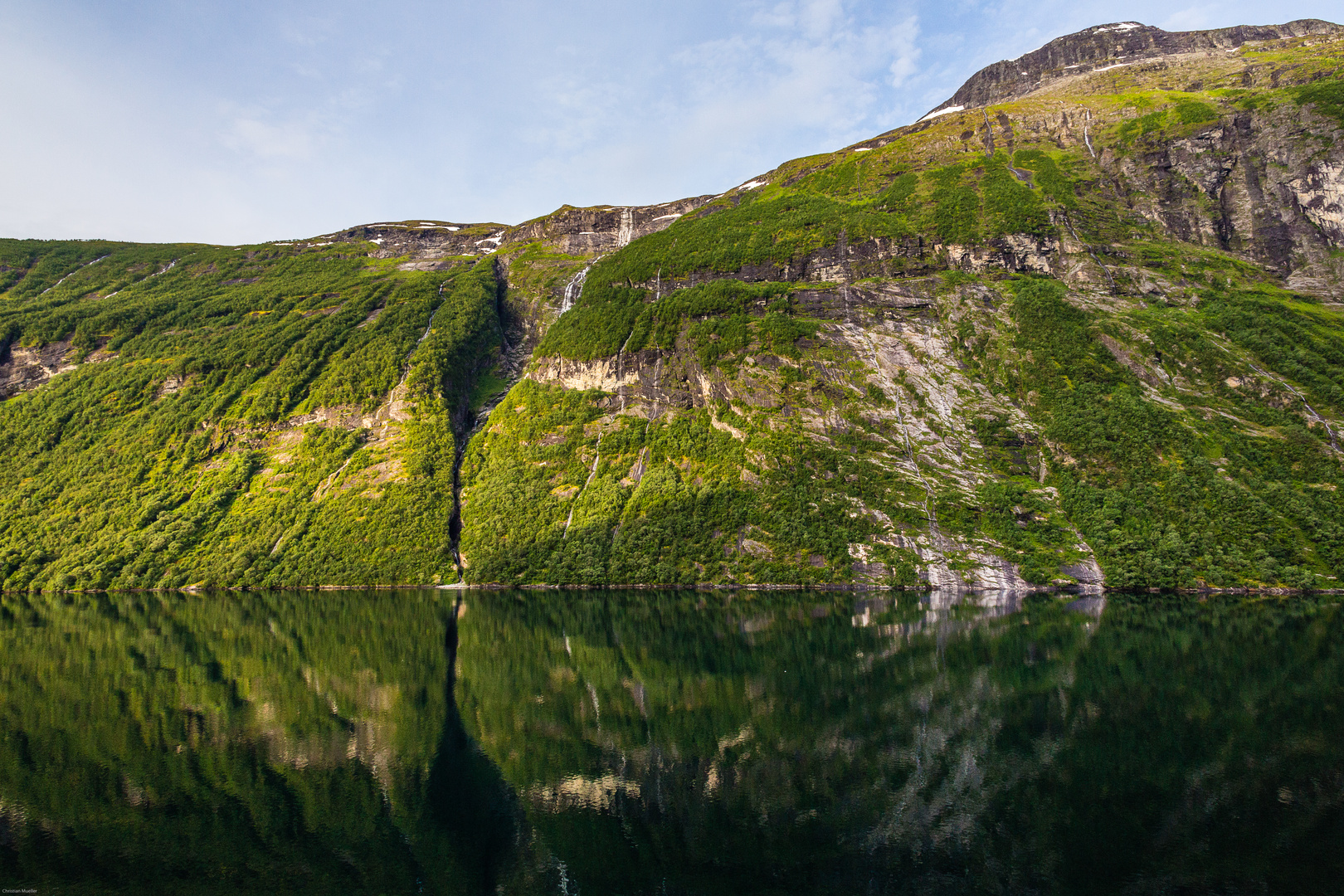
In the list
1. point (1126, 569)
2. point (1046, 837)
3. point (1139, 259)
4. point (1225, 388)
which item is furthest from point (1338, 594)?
point (1046, 837)

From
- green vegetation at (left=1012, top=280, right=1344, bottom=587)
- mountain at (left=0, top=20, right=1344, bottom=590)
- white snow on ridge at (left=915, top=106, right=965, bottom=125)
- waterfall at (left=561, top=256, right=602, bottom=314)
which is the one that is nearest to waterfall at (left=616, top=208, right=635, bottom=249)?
waterfall at (left=561, top=256, right=602, bottom=314)

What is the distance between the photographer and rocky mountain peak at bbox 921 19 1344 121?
128750 mm

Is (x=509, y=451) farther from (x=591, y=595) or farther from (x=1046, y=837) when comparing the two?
(x=1046, y=837)

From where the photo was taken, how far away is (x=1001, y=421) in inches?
3145

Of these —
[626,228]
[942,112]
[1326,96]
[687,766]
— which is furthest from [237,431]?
[1326,96]

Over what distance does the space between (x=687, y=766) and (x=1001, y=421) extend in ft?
248

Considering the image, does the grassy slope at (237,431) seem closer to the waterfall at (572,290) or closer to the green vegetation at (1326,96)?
the waterfall at (572,290)

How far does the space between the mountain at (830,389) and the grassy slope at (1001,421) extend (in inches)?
18.1

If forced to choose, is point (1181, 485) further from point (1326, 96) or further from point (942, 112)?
point (942, 112)

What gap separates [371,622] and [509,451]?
50.4 m

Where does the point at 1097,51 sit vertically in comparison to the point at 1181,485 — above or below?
above

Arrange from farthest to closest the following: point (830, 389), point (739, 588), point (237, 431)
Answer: point (237, 431), point (830, 389), point (739, 588)

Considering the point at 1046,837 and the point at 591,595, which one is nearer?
the point at 1046,837

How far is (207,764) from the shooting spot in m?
19.5
